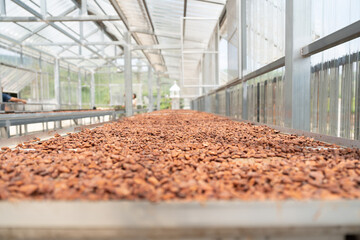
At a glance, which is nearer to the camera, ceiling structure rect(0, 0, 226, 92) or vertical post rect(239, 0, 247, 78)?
vertical post rect(239, 0, 247, 78)

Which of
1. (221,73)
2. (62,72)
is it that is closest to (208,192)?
(221,73)

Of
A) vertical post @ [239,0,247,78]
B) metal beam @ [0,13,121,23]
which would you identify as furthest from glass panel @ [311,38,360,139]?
metal beam @ [0,13,121,23]

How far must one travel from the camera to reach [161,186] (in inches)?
34.7

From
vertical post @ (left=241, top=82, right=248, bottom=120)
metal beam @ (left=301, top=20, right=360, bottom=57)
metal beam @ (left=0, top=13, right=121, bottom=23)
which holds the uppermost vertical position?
metal beam @ (left=0, top=13, right=121, bottom=23)

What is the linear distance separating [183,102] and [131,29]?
751 inches

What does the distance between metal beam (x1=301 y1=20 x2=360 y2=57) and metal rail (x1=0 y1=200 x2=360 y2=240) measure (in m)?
1.65

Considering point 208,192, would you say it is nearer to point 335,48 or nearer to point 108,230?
point 108,230

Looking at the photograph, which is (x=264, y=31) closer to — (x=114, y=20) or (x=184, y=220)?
(x=114, y=20)

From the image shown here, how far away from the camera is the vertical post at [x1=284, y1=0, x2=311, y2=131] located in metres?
2.68

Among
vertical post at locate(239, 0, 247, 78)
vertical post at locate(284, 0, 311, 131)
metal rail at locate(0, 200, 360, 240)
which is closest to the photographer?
metal rail at locate(0, 200, 360, 240)

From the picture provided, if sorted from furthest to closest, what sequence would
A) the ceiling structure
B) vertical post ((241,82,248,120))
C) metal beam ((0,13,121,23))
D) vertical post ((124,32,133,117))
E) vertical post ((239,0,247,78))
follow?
vertical post ((124,32,133,117)) → the ceiling structure → metal beam ((0,13,121,23)) → vertical post ((239,0,247,78)) → vertical post ((241,82,248,120))

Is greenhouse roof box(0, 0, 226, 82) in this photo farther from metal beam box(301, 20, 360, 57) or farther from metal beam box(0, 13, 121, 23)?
metal beam box(301, 20, 360, 57)

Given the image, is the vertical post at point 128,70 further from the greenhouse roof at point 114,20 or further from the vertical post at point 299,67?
the vertical post at point 299,67

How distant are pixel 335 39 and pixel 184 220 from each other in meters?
2.10
